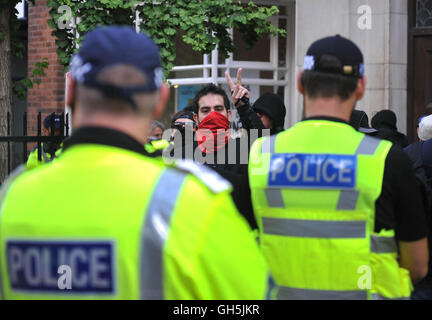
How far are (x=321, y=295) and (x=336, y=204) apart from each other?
0.36 meters

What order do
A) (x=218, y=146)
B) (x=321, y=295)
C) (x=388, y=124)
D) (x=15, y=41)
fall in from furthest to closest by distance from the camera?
(x=15, y=41)
(x=388, y=124)
(x=218, y=146)
(x=321, y=295)

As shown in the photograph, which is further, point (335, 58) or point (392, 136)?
point (392, 136)

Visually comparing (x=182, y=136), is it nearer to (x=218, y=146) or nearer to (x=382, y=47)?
(x=218, y=146)

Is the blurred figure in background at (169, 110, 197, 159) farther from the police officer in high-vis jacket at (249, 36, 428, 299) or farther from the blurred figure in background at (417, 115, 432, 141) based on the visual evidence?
the police officer in high-vis jacket at (249, 36, 428, 299)

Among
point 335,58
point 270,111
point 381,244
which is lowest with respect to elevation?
point 381,244

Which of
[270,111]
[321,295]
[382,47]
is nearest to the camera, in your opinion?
[321,295]

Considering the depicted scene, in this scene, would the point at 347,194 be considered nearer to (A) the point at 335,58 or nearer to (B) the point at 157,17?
(A) the point at 335,58

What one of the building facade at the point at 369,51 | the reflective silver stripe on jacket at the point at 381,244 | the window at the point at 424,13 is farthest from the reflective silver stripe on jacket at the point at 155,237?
the window at the point at 424,13

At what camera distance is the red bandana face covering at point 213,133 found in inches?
193

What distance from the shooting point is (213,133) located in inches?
194

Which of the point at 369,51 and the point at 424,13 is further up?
the point at 424,13

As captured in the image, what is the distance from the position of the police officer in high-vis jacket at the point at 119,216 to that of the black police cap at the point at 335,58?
112 centimetres

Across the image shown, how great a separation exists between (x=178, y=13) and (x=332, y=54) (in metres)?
4.77

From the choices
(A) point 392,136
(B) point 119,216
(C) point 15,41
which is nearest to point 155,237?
(B) point 119,216
